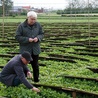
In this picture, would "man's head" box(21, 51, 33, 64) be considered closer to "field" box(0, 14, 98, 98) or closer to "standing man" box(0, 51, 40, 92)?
"standing man" box(0, 51, 40, 92)

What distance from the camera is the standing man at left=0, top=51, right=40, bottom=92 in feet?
23.9

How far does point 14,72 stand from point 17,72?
12.5 inches

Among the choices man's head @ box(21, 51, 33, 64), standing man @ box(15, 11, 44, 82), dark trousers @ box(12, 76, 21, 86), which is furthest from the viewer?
standing man @ box(15, 11, 44, 82)

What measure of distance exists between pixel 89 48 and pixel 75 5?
980 inches

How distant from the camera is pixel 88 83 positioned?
28.5ft

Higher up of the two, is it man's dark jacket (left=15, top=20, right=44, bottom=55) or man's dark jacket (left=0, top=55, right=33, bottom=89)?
man's dark jacket (left=15, top=20, right=44, bottom=55)

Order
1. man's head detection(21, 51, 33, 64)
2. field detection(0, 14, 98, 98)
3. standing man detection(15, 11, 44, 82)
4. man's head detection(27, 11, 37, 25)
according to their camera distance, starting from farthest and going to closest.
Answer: standing man detection(15, 11, 44, 82)
man's head detection(27, 11, 37, 25)
field detection(0, 14, 98, 98)
man's head detection(21, 51, 33, 64)

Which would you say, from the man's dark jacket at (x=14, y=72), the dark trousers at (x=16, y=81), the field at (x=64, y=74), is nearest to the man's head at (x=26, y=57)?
the man's dark jacket at (x=14, y=72)

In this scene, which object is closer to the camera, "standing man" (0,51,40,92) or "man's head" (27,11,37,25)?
"standing man" (0,51,40,92)

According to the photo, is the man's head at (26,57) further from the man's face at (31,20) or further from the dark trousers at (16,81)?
the man's face at (31,20)

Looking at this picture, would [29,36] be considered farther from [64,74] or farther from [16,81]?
[64,74]

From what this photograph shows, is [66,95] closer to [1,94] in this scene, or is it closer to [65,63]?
[1,94]

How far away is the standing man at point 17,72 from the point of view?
727cm

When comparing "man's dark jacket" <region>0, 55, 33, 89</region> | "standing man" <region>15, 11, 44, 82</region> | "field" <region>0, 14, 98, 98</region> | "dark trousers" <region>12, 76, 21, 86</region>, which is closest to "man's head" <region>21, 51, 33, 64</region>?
"man's dark jacket" <region>0, 55, 33, 89</region>
